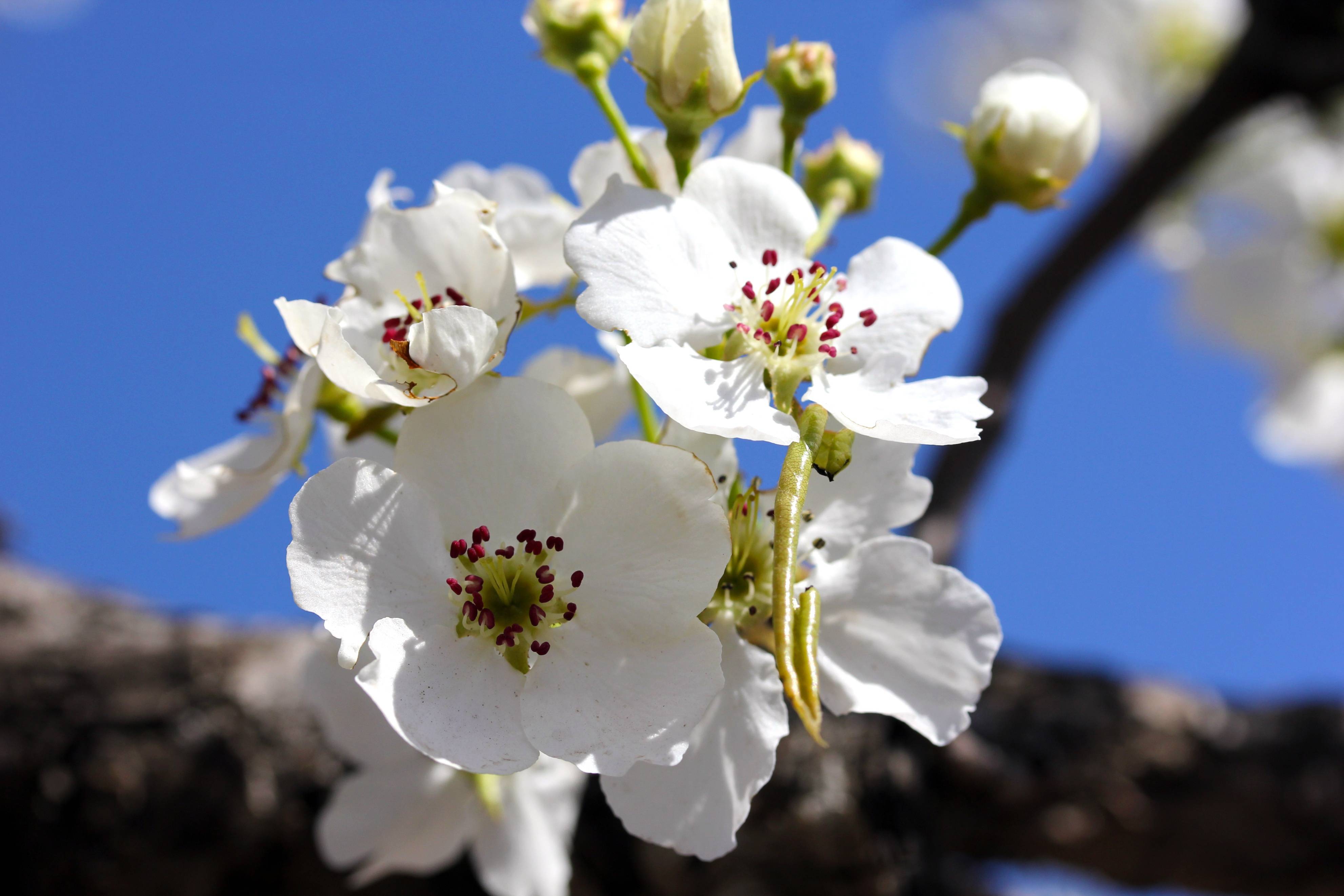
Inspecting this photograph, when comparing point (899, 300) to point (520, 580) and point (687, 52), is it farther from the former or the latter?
point (520, 580)

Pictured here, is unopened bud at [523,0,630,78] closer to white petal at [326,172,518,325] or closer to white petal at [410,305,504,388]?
white petal at [326,172,518,325]

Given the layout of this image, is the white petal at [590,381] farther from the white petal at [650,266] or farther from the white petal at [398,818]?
the white petal at [398,818]

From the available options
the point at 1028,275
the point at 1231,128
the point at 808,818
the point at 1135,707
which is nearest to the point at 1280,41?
the point at 1231,128

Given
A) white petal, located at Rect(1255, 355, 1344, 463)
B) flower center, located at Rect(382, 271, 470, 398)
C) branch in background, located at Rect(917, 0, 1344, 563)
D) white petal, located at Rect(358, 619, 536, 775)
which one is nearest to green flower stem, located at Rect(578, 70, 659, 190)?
flower center, located at Rect(382, 271, 470, 398)

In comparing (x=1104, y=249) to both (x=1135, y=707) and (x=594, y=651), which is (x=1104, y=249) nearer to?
(x=1135, y=707)

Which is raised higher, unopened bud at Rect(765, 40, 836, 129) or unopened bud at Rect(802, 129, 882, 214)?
unopened bud at Rect(765, 40, 836, 129)

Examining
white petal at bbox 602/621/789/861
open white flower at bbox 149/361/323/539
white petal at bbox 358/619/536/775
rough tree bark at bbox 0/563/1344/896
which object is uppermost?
open white flower at bbox 149/361/323/539

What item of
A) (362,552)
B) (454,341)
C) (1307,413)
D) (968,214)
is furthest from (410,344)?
(1307,413)
